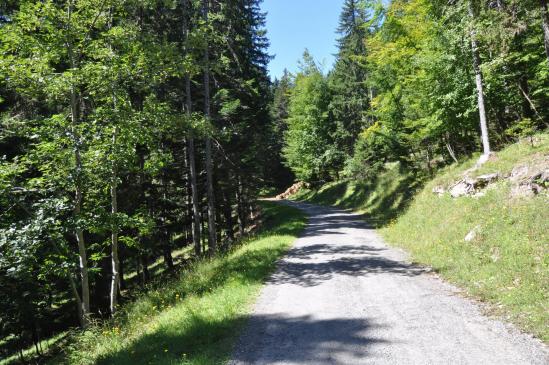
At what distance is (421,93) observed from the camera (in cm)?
1786

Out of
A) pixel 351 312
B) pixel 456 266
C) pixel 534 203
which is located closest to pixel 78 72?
pixel 351 312

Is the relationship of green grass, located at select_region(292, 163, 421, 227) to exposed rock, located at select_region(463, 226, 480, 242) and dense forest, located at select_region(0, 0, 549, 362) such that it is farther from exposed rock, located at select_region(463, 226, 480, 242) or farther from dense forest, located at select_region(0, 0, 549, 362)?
exposed rock, located at select_region(463, 226, 480, 242)

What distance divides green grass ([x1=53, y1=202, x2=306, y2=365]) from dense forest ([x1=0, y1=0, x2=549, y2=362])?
5.42 ft

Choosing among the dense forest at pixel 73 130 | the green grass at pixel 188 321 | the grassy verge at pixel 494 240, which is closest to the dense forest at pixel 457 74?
the grassy verge at pixel 494 240

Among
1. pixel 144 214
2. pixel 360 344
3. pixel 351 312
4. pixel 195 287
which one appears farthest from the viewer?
pixel 144 214

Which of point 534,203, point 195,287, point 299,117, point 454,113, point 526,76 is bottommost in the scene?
point 195,287

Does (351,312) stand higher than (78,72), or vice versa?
(78,72)

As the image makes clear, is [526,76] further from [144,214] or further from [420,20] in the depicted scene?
[144,214]

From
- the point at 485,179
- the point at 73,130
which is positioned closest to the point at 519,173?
the point at 485,179

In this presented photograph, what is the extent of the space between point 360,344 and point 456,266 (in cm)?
491

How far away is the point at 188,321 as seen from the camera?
7523 millimetres

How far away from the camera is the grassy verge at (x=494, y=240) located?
6.73m

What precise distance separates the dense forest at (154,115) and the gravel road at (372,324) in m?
5.25

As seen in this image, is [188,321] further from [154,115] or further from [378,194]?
[378,194]
